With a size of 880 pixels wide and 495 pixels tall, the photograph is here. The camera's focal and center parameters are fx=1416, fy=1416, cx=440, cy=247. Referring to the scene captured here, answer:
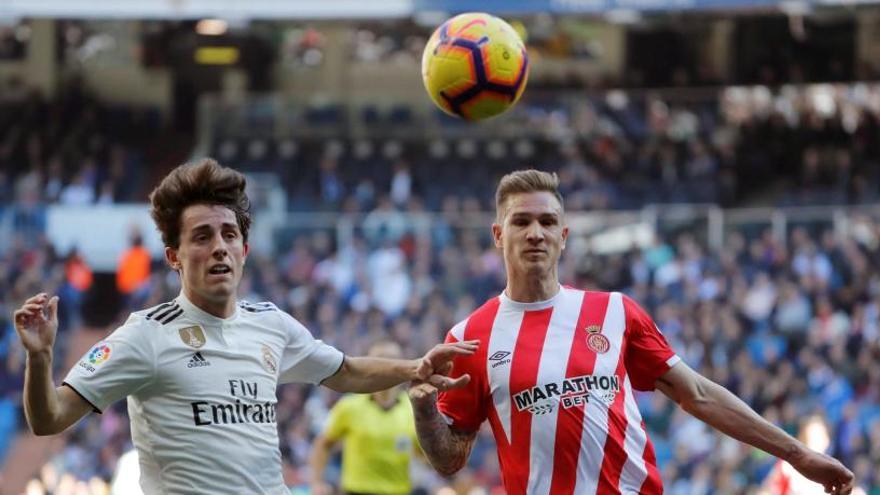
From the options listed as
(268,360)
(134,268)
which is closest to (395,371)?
(268,360)

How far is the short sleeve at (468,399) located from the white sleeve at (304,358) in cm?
50

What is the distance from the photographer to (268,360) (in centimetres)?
563

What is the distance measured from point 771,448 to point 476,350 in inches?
52.1

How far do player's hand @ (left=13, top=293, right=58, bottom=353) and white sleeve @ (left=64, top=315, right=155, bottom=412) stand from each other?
0.98 ft

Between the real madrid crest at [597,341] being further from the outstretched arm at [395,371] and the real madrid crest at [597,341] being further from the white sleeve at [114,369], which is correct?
the white sleeve at [114,369]

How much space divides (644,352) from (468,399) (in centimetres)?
78

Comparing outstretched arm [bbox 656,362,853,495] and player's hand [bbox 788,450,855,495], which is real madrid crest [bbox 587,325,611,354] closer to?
outstretched arm [bbox 656,362,853,495]

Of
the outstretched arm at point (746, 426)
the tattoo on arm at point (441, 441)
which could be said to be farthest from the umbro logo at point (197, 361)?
the outstretched arm at point (746, 426)

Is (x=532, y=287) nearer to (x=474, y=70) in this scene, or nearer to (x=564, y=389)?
(x=564, y=389)

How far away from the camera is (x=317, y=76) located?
100.0ft

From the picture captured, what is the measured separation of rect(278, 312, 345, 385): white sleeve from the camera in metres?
5.87

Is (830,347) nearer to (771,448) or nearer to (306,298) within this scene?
(306,298)

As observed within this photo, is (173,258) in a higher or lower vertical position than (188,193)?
lower

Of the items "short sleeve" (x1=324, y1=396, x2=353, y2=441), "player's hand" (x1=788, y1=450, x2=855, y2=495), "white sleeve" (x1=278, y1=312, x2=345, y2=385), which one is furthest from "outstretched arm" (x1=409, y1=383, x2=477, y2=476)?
"short sleeve" (x1=324, y1=396, x2=353, y2=441)
